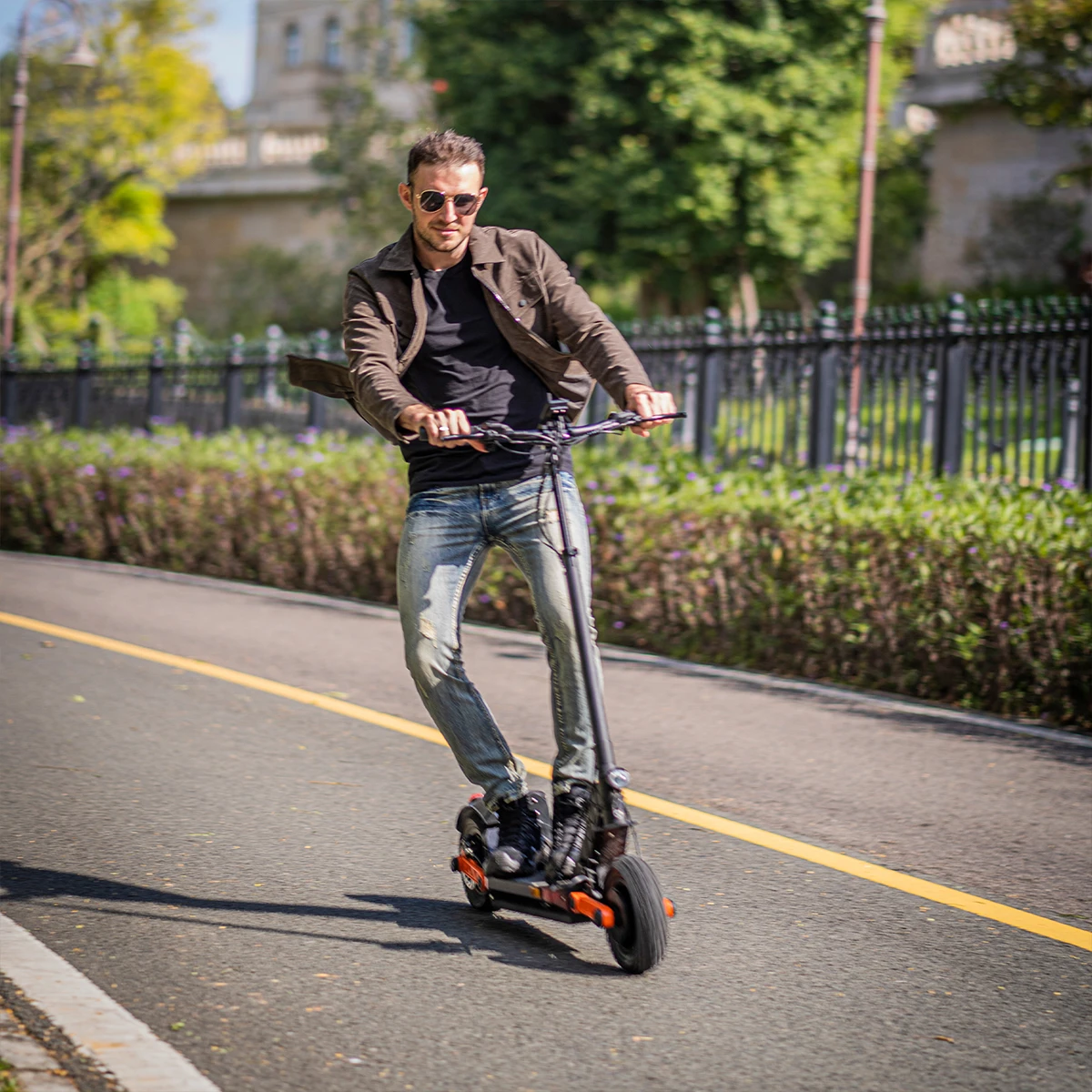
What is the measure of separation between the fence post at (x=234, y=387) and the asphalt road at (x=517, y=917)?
27.2 ft

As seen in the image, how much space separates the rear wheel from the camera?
4559 mm

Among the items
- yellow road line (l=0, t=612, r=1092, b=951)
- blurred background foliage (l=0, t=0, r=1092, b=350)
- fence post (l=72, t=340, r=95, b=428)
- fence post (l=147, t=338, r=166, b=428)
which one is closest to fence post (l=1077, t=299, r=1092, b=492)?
yellow road line (l=0, t=612, r=1092, b=951)

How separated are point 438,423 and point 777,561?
5475 mm

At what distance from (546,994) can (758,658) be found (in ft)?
18.2

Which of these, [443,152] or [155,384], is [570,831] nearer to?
[443,152]

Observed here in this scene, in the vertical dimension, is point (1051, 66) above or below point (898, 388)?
above

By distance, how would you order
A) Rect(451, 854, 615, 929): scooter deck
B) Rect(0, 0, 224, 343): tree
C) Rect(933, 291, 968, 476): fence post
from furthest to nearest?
Rect(0, 0, 224, 343): tree < Rect(933, 291, 968, 476): fence post < Rect(451, 854, 615, 929): scooter deck

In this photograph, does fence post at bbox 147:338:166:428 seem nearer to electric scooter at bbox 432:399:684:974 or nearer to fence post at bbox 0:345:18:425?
fence post at bbox 0:345:18:425

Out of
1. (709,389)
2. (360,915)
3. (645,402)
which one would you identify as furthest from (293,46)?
(645,402)

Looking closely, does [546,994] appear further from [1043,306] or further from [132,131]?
[132,131]

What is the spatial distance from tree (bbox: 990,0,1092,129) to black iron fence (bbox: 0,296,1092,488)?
1271 centimetres

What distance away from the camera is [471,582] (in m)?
4.59

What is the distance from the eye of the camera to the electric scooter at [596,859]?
159 inches

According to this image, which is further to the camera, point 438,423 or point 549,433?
point 549,433
